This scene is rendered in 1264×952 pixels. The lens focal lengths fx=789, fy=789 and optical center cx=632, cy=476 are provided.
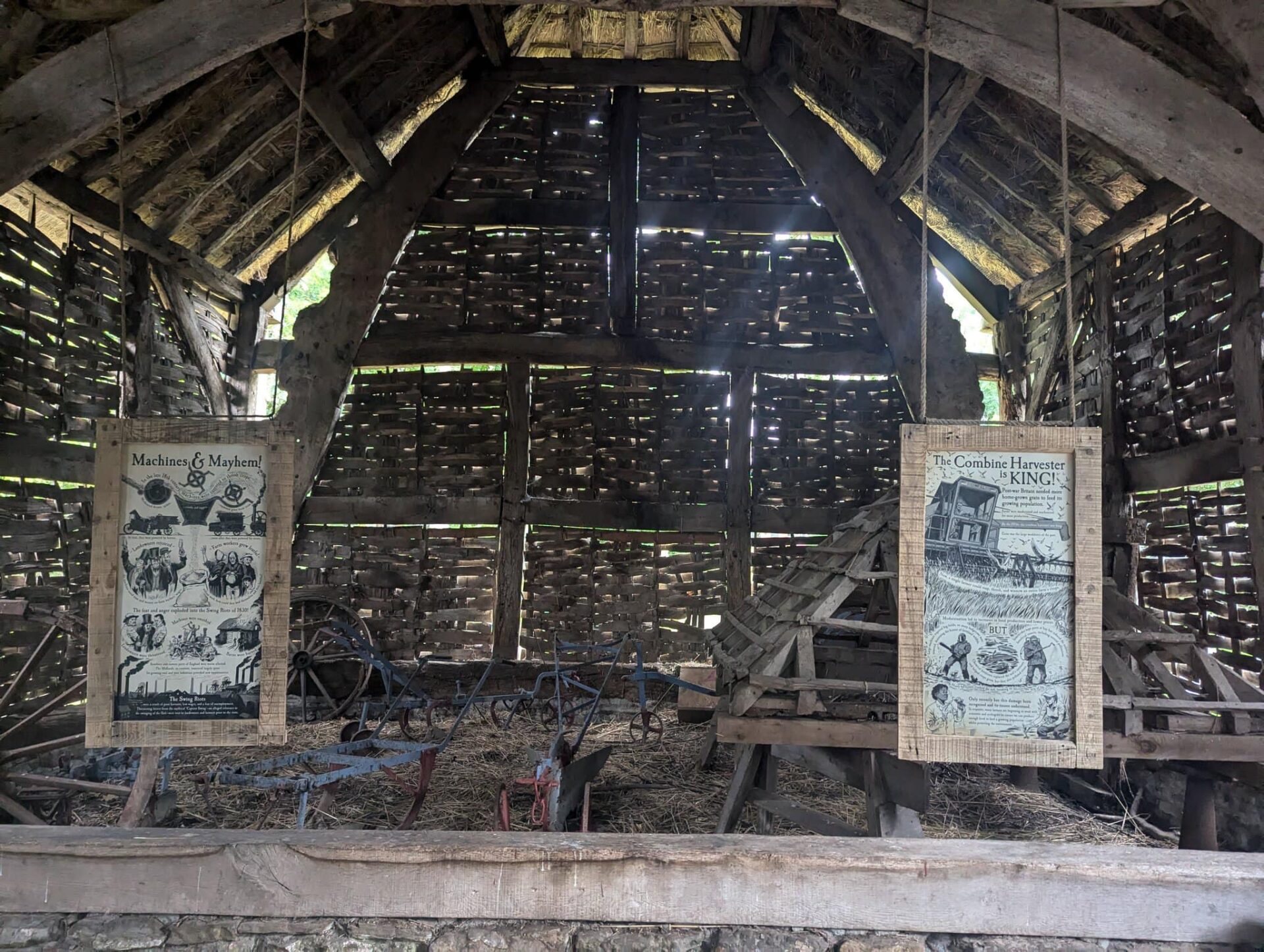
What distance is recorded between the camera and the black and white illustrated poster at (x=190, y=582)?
2.85m

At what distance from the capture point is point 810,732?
3.59 meters

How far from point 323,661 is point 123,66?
15.1ft

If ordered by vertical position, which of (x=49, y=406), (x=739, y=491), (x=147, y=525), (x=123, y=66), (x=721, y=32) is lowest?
(x=147, y=525)

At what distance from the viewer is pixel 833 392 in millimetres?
7711

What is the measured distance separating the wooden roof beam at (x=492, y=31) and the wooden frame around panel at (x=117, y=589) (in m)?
4.73

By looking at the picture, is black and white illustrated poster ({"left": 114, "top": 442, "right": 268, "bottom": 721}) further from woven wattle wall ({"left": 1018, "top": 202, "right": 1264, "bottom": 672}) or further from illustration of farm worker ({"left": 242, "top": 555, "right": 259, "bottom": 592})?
woven wattle wall ({"left": 1018, "top": 202, "right": 1264, "bottom": 672})

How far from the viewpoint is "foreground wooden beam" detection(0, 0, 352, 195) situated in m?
3.45

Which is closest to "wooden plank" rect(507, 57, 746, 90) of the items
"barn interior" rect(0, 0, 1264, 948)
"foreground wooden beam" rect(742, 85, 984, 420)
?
"barn interior" rect(0, 0, 1264, 948)

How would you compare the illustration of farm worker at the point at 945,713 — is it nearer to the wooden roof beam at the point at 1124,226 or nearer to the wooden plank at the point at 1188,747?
the wooden plank at the point at 1188,747

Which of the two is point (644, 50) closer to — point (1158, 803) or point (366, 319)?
point (366, 319)

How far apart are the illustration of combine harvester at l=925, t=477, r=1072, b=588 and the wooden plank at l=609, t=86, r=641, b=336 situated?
5.22 metres

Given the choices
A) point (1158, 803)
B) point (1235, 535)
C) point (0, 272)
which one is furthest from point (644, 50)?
point (1158, 803)

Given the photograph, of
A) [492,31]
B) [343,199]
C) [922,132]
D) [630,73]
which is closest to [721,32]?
[630,73]

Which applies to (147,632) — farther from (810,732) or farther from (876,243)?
(876,243)
